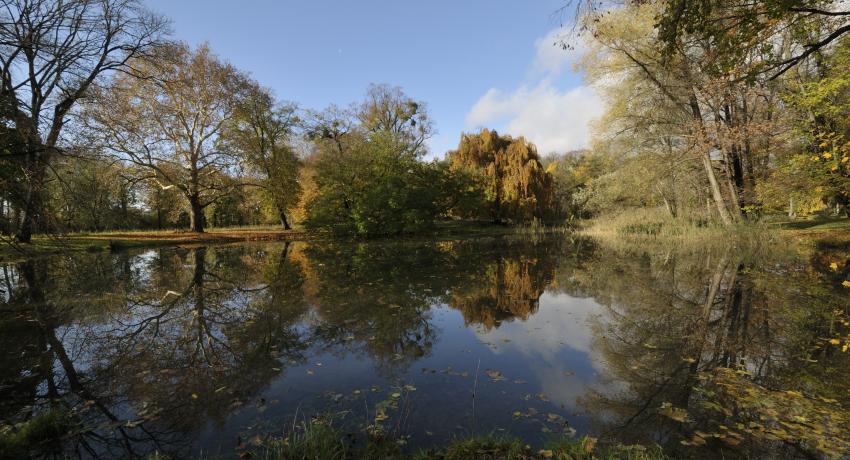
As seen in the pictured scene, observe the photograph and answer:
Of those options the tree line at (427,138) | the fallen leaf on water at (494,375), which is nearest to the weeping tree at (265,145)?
the tree line at (427,138)

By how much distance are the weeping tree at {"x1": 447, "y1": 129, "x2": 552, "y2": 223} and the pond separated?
25.4 metres

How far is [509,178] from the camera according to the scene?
35.4 metres

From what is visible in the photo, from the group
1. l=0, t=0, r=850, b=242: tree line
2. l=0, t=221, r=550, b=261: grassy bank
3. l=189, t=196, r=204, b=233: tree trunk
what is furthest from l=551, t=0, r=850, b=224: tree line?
l=189, t=196, r=204, b=233: tree trunk

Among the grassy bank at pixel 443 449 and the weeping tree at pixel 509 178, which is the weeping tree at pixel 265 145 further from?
the grassy bank at pixel 443 449

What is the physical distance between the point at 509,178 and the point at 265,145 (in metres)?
21.9

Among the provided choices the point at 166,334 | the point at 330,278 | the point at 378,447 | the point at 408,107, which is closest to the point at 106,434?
the point at 378,447

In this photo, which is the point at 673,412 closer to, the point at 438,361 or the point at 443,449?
the point at 443,449

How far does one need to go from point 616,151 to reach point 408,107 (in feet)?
70.6

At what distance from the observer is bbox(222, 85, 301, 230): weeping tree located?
26172 mm

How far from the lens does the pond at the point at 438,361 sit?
119 inches

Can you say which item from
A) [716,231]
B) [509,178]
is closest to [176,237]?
[509,178]

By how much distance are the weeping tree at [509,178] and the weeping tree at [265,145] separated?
14044 millimetres

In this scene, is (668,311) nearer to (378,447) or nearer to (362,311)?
(362,311)

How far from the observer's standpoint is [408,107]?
120 ft
